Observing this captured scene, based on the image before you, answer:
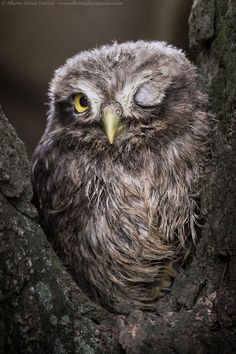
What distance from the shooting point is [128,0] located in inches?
118

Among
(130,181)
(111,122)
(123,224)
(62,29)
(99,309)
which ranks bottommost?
(99,309)

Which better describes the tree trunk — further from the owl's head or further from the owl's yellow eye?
the owl's yellow eye

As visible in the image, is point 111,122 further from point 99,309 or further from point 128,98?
point 99,309

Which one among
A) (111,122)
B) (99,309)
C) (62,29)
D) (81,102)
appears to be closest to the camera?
(99,309)

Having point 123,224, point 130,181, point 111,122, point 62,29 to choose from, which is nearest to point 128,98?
point 111,122

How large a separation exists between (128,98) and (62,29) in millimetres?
1255

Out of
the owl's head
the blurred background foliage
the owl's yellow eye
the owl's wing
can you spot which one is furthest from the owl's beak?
the blurred background foliage

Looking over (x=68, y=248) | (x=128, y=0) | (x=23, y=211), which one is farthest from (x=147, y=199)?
(x=128, y=0)

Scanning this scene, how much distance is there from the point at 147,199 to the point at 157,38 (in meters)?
1.48

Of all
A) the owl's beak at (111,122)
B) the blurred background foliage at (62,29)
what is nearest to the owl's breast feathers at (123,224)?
the owl's beak at (111,122)

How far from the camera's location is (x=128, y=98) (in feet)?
6.48

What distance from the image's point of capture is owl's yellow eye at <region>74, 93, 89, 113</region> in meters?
2.03

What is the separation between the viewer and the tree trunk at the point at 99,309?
4.68 ft

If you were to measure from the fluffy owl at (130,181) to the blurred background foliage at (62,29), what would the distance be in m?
1.05
